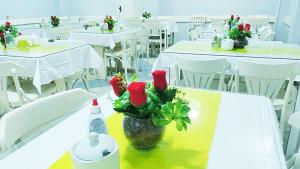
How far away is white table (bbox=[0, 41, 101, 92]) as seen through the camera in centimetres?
185

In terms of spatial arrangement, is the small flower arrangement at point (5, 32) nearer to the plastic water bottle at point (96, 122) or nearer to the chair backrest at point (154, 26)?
the plastic water bottle at point (96, 122)

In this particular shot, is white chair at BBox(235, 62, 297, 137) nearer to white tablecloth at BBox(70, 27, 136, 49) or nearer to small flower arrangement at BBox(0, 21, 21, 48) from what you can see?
small flower arrangement at BBox(0, 21, 21, 48)

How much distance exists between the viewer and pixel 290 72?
56.4 inches

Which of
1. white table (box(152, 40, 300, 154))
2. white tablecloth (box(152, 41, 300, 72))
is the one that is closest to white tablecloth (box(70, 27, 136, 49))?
white table (box(152, 40, 300, 154))

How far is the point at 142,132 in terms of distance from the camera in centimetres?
62

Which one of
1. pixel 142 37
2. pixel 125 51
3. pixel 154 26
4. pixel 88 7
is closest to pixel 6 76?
pixel 125 51

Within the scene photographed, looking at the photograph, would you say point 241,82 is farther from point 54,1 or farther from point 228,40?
point 54,1

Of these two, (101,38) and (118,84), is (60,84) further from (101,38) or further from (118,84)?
(118,84)

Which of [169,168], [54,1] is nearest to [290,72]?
[169,168]

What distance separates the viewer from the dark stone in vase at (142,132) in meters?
0.62

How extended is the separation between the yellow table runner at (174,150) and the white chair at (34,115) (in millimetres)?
260

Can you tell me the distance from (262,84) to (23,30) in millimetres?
4377

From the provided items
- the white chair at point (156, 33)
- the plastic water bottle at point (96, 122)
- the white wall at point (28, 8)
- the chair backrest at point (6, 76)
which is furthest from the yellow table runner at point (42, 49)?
the white wall at point (28, 8)

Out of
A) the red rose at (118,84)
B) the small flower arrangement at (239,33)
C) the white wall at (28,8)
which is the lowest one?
the red rose at (118,84)
